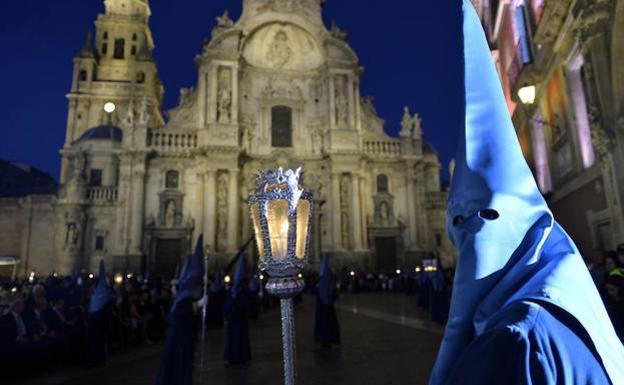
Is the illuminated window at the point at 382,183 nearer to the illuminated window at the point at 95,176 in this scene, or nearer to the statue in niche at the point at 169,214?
the statue in niche at the point at 169,214

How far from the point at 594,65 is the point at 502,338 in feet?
32.4

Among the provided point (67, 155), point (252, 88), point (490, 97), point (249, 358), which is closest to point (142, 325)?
point (249, 358)

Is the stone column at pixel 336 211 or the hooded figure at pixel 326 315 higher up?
the stone column at pixel 336 211

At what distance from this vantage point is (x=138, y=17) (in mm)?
41906

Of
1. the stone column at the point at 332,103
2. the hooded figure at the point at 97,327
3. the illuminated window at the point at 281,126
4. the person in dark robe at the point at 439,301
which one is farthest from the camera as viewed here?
the illuminated window at the point at 281,126

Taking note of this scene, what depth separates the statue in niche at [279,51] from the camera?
2772 cm

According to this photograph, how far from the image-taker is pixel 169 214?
24.3 meters

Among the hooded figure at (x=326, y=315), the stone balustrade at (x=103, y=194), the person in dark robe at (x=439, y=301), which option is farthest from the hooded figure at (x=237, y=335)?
the stone balustrade at (x=103, y=194)

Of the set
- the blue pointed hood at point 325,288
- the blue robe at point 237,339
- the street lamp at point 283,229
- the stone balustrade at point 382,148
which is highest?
the stone balustrade at point 382,148

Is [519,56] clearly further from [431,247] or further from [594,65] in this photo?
[431,247]

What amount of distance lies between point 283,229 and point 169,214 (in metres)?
21.6

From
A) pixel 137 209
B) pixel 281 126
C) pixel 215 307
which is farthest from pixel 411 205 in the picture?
pixel 137 209

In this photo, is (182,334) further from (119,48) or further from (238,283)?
(119,48)

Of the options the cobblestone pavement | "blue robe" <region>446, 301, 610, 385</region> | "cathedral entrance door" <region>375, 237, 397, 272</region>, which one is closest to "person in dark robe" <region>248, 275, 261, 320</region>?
the cobblestone pavement
